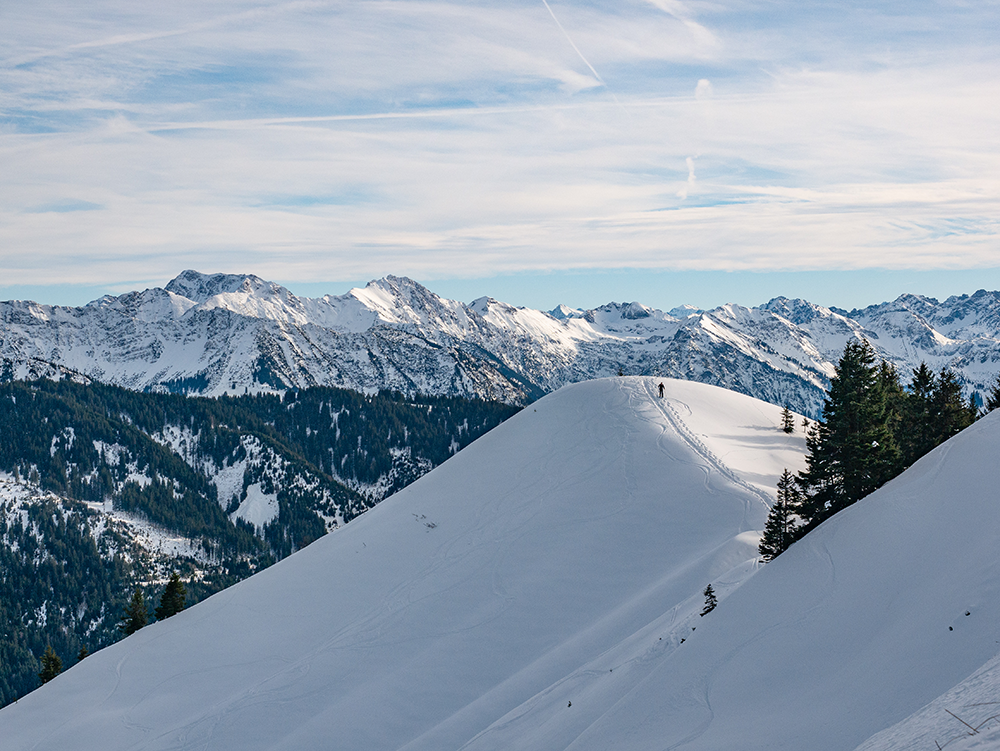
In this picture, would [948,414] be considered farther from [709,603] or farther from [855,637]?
[855,637]

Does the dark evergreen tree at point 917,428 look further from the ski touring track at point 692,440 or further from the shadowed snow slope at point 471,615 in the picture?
the shadowed snow slope at point 471,615

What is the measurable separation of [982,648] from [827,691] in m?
4.30

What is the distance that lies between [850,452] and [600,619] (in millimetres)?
18561

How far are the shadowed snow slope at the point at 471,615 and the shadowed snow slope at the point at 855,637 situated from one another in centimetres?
272

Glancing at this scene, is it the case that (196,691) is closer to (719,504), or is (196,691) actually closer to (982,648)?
(719,504)

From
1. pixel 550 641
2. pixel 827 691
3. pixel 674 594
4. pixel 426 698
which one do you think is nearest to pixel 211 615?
pixel 426 698

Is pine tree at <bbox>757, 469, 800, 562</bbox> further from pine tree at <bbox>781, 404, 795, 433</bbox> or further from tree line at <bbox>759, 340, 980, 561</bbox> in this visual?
pine tree at <bbox>781, 404, 795, 433</bbox>

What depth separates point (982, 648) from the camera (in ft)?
57.8

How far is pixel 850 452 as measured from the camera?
36312 millimetres

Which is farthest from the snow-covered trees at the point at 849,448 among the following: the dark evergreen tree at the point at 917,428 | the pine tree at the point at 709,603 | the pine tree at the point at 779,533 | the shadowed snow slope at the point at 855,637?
the dark evergreen tree at the point at 917,428

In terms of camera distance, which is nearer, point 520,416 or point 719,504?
point 719,504

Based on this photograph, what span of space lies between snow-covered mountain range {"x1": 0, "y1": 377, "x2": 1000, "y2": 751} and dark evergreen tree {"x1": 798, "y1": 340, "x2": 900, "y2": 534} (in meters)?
2.07

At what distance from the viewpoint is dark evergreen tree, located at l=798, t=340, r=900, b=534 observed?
36.2m

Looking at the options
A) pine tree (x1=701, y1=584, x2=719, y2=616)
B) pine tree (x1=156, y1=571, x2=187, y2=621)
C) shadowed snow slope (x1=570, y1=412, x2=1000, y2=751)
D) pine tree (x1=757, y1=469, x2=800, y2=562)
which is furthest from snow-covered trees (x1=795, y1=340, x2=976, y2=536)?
pine tree (x1=156, y1=571, x2=187, y2=621)
